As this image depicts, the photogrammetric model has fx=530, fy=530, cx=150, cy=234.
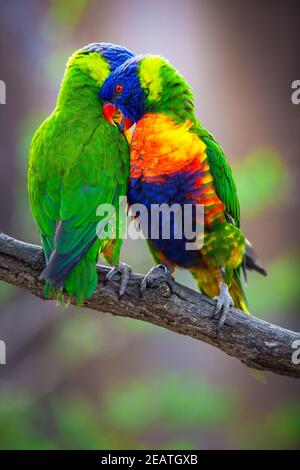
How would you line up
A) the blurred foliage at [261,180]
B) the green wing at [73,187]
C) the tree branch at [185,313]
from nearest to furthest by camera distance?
the green wing at [73,187] → the tree branch at [185,313] → the blurred foliage at [261,180]

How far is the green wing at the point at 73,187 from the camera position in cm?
172

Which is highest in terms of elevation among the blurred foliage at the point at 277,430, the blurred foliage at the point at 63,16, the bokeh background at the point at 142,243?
the blurred foliage at the point at 63,16

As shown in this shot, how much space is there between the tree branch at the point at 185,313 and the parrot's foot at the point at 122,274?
0.06 feet

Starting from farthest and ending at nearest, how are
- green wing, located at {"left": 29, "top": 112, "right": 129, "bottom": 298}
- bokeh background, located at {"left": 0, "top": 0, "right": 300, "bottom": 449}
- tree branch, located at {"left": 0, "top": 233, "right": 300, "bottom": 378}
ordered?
1. bokeh background, located at {"left": 0, "top": 0, "right": 300, "bottom": 449}
2. tree branch, located at {"left": 0, "top": 233, "right": 300, "bottom": 378}
3. green wing, located at {"left": 29, "top": 112, "right": 129, "bottom": 298}

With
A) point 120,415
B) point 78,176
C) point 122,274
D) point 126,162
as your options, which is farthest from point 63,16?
point 120,415

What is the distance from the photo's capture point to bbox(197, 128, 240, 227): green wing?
81.0 inches

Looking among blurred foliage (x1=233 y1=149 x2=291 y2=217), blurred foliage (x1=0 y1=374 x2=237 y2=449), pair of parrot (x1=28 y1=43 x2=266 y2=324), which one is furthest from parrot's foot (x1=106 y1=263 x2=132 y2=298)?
blurred foliage (x1=0 y1=374 x2=237 y2=449)

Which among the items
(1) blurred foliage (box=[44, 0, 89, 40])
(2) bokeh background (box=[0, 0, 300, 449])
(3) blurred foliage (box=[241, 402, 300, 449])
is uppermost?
(1) blurred foliage (box=[44, 0, 89, 40])

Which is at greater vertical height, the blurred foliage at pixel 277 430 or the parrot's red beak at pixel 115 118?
the parrot's red beak at pixel 115 118

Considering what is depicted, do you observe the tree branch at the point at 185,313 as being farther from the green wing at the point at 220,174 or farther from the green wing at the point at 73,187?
the green wing at the point at 220,174

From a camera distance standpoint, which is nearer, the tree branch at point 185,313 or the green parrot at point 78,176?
the green parrot at point 78,176

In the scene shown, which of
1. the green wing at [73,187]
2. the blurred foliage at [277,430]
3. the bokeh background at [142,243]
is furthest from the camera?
the blurred foliage at [277,430]

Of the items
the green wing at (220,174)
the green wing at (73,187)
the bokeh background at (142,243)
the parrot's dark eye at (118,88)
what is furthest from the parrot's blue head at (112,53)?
the bokeh background at (142,243)

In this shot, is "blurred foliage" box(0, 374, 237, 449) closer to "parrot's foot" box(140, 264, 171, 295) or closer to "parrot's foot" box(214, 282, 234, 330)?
"parrot's foot" box(214, 282, 234, 330)
